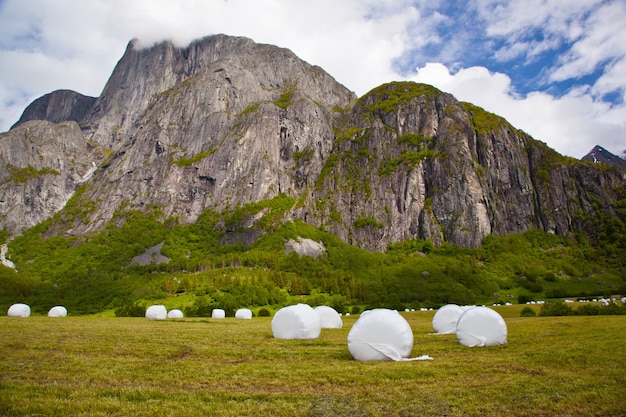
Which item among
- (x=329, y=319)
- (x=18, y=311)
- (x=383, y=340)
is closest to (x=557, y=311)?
(x=329, y=319)

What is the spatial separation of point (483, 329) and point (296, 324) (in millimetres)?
11976

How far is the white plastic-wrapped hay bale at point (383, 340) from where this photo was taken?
17.9 m

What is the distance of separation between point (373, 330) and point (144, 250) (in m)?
164

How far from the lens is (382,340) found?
18.0 meters

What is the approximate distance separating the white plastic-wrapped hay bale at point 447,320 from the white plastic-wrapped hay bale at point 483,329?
8.76m

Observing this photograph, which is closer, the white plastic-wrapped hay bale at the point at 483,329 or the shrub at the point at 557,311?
the white plastic-wrapped hay bale at the point at 483,329

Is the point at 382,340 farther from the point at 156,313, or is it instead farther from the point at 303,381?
the point at 156,313

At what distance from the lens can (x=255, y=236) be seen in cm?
17012

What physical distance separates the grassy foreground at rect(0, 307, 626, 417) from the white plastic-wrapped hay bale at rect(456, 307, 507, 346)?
965 millimetres

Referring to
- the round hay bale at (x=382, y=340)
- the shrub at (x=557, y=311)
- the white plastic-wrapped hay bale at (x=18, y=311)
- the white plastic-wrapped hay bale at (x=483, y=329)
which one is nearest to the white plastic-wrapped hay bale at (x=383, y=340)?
the round hay bale at (x=382, y=340)

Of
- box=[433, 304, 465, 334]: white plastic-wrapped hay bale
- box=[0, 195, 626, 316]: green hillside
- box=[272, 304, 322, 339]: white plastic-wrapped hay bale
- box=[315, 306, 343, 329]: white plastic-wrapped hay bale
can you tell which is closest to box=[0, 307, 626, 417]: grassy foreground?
box=[272, 304, 322, 339]: white plastic-wrapped hay bale

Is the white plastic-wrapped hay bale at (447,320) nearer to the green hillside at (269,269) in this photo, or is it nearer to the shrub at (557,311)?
the shrub at (557,311)

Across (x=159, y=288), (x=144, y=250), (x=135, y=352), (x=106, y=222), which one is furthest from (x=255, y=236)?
(x=135, y=352)

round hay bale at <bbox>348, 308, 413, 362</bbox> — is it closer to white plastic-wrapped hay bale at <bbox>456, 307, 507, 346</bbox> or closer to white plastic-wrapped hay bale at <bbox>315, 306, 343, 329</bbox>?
white plastic-wrapped hay bale at <bbox>456, 307, 507, 346</bbox>
